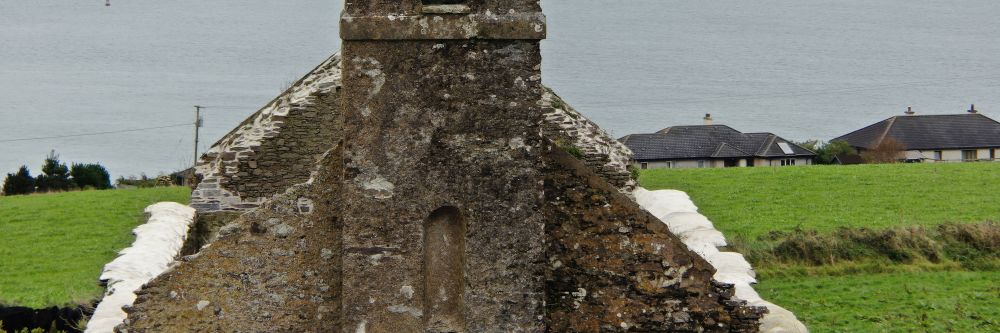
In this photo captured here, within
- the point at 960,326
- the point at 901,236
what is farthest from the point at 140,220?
the point at 960,326

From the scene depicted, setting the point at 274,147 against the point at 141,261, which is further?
the point at 274,147

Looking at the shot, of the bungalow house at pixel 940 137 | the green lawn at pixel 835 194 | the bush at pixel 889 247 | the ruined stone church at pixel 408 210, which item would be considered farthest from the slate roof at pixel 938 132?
the ruined stone church at pixel 408 210

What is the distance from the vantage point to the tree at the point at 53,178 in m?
44.1

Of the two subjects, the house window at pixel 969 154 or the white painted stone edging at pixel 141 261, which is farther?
the house window at pixel 969 154

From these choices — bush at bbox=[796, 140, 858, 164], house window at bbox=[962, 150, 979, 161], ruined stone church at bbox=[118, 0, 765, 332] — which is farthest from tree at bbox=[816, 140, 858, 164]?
ruined stone church at bbox=[118, 0, 765, 332]

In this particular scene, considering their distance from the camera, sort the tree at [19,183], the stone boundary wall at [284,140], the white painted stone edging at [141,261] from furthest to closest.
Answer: the tree at [19,183]
the stone boundary wall at [284,140]
the white painted stone edging at [141,261]

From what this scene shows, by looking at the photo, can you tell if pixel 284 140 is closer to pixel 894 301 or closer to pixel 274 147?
pixel 274 147

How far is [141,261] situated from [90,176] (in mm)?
31195

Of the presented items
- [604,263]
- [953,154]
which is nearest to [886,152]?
[953,154]

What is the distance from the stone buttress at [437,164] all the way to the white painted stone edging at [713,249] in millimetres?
2938

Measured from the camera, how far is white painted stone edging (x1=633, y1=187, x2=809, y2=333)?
1296 centimetres

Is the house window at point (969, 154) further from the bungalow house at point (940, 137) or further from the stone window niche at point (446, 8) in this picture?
the stone window niche at point (446, 8)

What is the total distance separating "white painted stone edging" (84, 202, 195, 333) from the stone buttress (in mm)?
2945

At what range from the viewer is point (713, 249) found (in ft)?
58.5
